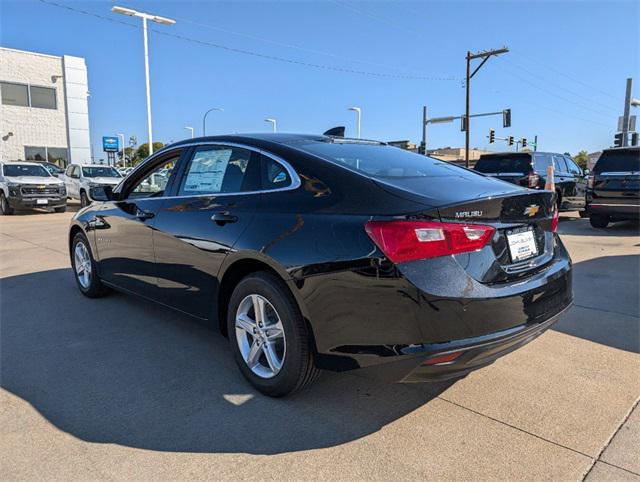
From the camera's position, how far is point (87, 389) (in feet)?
10.3

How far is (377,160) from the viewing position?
3295mm

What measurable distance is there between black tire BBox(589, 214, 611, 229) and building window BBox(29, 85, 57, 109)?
31.1 m

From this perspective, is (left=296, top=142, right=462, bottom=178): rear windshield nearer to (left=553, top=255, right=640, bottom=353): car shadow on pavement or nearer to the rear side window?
the rear side window

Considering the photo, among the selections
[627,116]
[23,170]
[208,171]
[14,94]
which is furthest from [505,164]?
[14,94]

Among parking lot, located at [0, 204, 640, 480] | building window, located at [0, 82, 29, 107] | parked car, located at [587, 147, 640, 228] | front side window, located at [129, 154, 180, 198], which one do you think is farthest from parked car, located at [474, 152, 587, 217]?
building window, located at [0, 82, 29, 107]

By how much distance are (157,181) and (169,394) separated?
82.0 inches

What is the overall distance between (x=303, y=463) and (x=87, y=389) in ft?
5.36

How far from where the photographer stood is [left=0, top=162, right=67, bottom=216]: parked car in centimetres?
1564

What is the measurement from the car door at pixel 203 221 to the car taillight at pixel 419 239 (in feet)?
3.30

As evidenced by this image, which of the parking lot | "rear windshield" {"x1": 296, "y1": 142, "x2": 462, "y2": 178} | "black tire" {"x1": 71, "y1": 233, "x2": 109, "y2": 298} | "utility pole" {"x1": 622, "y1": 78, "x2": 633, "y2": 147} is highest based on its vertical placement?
"utility pole" {"x1": 622, "y1": 78, "x2": 633, "y2": 147}

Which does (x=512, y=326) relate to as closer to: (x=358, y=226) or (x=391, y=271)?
(x=391, y=271)

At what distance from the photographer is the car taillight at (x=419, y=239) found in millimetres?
2311

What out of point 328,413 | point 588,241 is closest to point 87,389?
point 328,413

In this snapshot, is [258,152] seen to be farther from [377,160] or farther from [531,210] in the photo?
[531,210]
